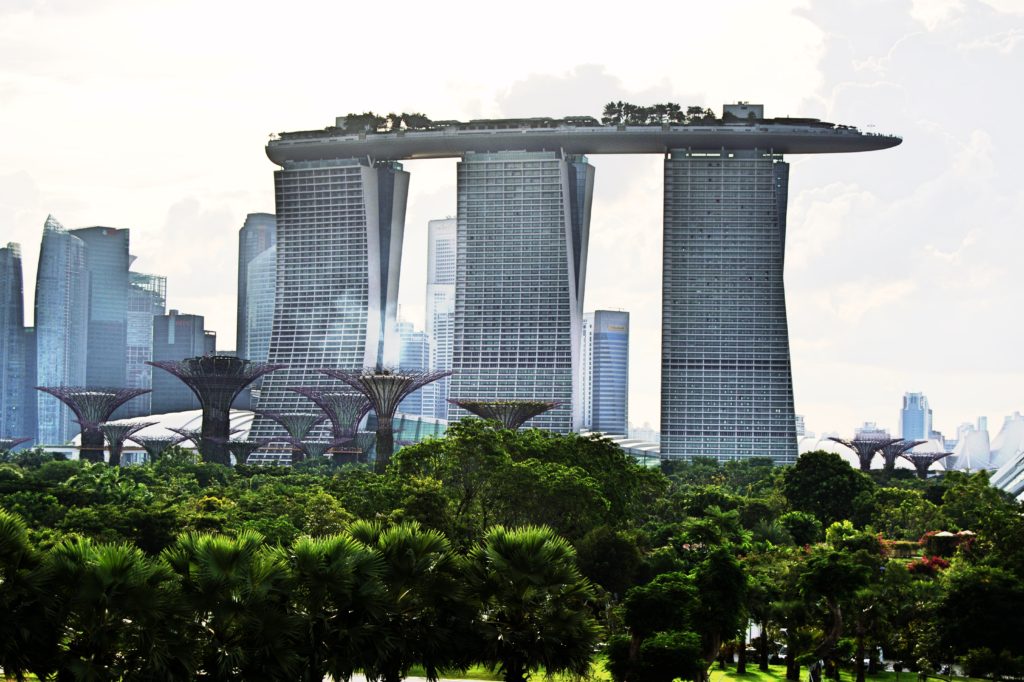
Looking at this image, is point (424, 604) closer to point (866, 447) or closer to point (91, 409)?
point (91, 409)

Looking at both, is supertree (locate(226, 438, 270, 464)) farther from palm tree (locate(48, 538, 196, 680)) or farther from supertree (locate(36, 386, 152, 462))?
palm tree (locate(48, 538, 196, 680))

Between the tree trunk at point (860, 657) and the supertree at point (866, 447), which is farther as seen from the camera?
the supertree at point (866, 447)

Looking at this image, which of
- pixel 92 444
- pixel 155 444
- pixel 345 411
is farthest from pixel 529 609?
pixel 155 444

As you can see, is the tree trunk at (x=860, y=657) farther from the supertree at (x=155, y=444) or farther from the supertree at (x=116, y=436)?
the supertree at (x=155, y=444)

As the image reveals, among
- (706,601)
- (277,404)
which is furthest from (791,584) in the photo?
(277,404)

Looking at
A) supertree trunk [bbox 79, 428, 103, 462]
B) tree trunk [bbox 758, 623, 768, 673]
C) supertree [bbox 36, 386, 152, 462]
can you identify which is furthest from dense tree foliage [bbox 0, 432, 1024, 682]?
supertree trunk [bbox 79, 428, 103, 462]

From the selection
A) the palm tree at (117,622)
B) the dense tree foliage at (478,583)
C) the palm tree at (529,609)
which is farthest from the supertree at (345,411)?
the palm tree at (117,622)

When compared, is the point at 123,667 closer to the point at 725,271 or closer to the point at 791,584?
the point at 791,584
